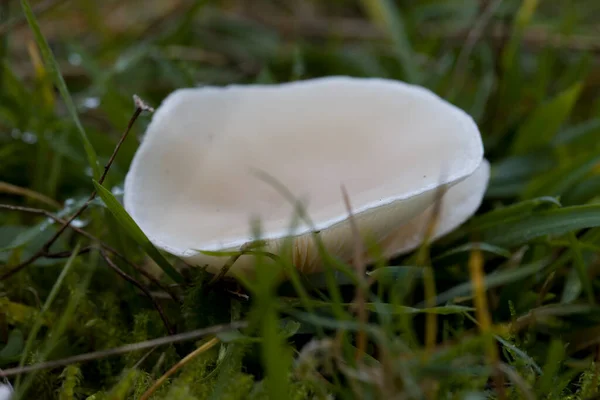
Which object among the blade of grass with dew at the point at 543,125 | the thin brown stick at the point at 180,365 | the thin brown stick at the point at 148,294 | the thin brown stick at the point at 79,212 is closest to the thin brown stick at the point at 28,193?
the thin brown stick at the point at 79,212

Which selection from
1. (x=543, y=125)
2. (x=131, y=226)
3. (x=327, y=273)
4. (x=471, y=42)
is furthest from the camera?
(x=471, y=42)

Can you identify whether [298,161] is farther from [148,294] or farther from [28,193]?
[28,193]

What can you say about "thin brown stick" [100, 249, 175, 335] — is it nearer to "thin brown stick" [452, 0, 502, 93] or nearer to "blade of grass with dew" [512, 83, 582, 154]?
"blade of grass with dew" [512, 83, 582, 154]

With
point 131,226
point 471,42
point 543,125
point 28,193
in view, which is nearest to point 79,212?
point 131,226

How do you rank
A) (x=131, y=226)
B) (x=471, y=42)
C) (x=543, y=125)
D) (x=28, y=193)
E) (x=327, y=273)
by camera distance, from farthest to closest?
(x=471, y=42), (x=543, y=125), (x=28, y=193), (x=131, y=226), (x=327, y=273)

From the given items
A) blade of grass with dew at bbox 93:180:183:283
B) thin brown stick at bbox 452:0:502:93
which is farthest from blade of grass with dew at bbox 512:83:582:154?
blade of grass with dew at bbox 93:180:183:283

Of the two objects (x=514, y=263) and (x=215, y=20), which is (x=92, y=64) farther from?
(x=514, y=263)

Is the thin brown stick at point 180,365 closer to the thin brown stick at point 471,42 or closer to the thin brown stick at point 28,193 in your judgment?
the thin brown stick at point 28,193
